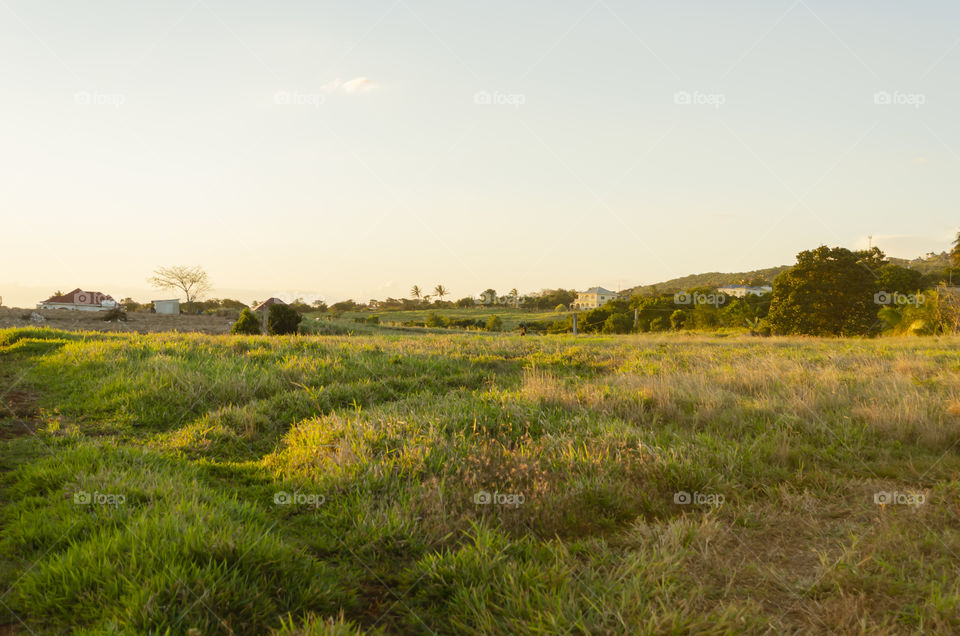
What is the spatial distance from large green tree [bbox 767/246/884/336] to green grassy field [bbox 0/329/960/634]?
4139 centimetres

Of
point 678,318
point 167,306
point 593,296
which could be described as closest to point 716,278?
point 593,296

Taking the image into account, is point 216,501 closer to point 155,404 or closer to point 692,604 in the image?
point 692,604

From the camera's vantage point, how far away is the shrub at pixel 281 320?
31.9 meters

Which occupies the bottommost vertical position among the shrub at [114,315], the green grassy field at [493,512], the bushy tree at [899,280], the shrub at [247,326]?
the green grassy field at [493,512]

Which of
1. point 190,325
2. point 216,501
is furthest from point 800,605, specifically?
point 190,325

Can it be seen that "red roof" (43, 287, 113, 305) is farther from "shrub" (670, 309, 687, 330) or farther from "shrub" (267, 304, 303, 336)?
"shrub" (670, 309, 687, 330)

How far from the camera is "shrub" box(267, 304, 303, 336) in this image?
31859mm

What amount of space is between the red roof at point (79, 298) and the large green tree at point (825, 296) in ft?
301

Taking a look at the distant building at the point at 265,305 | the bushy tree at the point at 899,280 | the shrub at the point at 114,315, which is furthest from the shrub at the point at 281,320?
the bushy tree at the point at 899,280

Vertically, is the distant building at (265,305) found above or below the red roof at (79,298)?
below

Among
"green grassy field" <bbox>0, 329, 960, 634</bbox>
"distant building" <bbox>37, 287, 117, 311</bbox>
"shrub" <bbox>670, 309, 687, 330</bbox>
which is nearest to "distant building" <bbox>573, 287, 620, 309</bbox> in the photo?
"shrub" <bbox>670, 309, 687, 330</bbox>

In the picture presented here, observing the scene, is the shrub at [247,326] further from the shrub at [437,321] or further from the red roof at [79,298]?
the red roof at [79,298]

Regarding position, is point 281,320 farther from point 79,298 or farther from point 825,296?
point 79,298

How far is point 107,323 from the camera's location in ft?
103
